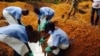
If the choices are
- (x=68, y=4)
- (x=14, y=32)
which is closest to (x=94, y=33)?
(x=14, y=32)

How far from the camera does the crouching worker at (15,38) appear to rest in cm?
763

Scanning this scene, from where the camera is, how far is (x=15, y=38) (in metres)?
7.74

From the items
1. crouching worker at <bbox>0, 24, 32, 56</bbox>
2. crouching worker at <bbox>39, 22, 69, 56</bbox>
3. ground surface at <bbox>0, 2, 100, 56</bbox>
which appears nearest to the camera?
crouching worker at <bbox>0, 24, 32, 56</bbox>

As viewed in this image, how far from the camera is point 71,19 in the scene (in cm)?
1327

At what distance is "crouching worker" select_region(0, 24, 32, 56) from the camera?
763 cm

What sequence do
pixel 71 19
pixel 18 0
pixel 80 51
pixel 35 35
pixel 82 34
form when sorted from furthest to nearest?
pixel 18 0 < pixel 71 19 < pixel 35 35 < pixel 82 34 < pixel 80 51

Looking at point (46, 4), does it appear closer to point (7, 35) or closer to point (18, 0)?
point (18, 0)

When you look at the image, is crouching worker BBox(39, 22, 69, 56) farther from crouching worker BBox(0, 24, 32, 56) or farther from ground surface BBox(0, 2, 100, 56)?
ground surface BBox(0, 2, 100, 56)

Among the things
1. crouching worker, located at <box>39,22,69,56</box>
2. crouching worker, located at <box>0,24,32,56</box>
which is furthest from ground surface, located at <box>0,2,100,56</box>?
crouching worker, located at <box>0,24,32,56</box>

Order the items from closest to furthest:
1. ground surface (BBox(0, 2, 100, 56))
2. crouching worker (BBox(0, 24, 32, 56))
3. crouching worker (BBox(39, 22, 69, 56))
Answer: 1. crouching worker (BBox(0, 24, 32, 56))
2. crouching worker (BBox(39, 22, 69, 56))
3. ground surface (BBox(0, 2, 100, 56))

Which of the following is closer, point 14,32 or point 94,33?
point 14,32

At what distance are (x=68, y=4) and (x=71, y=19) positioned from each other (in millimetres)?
2865

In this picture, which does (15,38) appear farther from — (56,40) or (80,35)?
(80,35)

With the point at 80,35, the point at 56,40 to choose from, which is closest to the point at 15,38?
the point at 56,40
